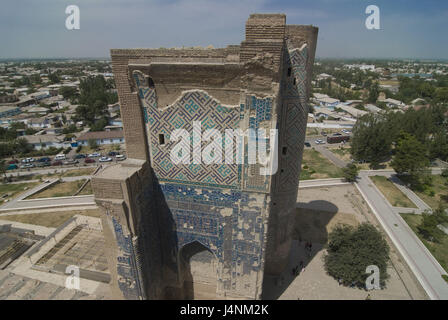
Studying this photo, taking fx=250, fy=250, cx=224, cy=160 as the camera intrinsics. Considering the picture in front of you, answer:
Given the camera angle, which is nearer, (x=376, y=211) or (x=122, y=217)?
(x=122, y=217)

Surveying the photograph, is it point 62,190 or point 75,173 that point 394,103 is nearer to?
point 75,173

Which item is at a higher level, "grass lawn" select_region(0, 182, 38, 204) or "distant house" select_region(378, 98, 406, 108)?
"distant house" select_region(378, 98, 406, 108)

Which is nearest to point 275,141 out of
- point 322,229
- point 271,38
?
point 271,38

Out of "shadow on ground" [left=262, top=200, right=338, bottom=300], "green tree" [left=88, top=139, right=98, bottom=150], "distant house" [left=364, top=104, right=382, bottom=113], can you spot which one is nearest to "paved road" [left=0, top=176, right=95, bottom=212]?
"green tree" [left=88, top=139, right=98, bottom=150]

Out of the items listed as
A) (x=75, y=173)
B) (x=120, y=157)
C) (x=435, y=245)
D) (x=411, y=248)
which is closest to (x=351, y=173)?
(x=435, y=245)

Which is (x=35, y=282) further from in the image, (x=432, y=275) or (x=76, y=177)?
(x=432, y=275)

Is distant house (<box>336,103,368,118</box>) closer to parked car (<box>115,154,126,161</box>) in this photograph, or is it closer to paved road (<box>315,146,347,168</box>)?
paved road (<box>315,146,347,168</box>)

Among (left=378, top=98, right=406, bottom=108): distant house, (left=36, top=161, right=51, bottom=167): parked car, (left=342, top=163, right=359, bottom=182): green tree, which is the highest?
(left=378, top=98, right=406, bottom=108): distant house
